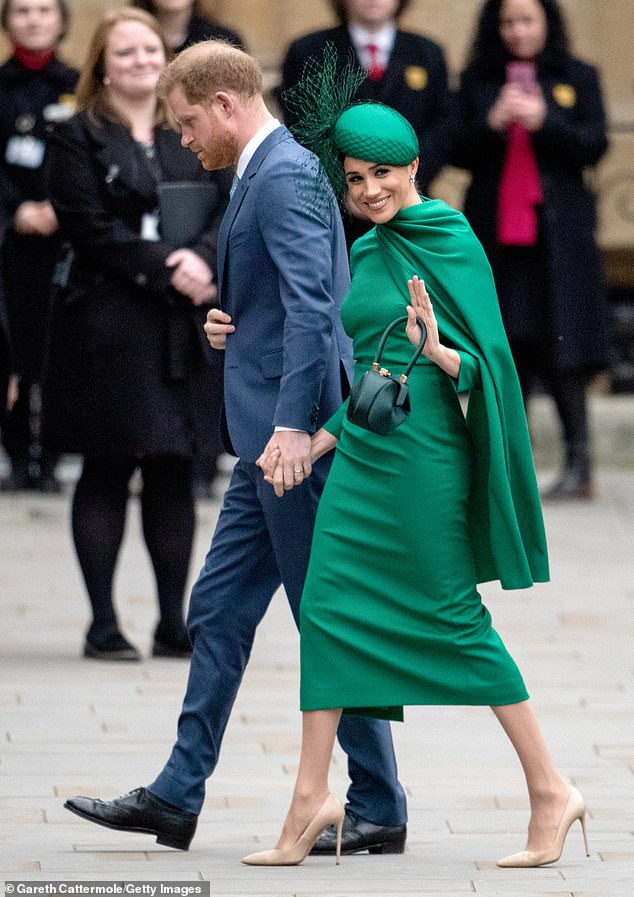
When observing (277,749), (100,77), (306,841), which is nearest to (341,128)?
(306,841)

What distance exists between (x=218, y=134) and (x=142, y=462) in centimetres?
239

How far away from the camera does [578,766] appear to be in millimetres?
5750

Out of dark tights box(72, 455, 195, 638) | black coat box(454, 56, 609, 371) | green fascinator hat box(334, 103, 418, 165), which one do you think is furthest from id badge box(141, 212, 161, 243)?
black coat box(454, 56, 609, 371)

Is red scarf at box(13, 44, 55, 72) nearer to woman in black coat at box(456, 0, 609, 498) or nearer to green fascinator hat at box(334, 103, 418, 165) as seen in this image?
woman in black coat at box(456, 0, 609, 498)

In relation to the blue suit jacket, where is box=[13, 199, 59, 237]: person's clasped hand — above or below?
below

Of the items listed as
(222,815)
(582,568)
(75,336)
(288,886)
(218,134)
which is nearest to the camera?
(288,886)

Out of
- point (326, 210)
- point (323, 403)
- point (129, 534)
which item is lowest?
point (129, 534)

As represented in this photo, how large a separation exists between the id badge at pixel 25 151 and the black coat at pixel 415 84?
1077 mm

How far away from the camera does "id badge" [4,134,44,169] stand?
31.7 feet

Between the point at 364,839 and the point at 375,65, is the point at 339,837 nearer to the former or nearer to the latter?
the point at 364,839

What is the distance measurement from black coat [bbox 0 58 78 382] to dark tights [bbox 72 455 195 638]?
2631mm

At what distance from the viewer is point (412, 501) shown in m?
4.54

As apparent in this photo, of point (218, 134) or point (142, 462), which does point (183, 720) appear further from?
point (142, 462)

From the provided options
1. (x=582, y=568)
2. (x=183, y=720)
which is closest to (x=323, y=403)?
(x=183, y=720)
